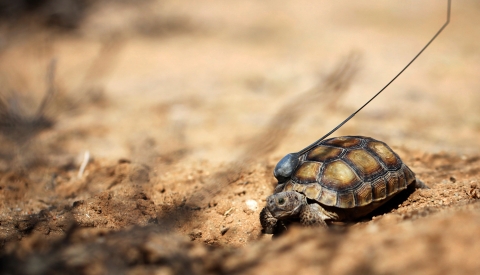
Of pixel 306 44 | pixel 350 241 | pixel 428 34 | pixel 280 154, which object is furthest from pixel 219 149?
pixel 428 34

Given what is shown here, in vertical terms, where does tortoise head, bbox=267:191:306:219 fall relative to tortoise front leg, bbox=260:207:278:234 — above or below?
above

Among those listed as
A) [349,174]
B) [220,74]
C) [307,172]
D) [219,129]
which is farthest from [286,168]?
[220,74]

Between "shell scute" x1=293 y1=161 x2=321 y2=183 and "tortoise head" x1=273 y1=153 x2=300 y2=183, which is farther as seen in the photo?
"tortoise head" x1=273 y1=153 x2=300 y2=183

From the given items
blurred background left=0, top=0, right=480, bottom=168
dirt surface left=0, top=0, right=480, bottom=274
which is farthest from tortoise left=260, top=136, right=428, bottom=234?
blurred background left=0, top=0, right=480, bottom=168

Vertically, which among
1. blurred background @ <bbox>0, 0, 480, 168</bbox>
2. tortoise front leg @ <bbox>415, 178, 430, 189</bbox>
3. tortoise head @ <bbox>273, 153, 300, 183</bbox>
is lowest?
blurred background @ <bbox>0, 0, 480, 168</bbox>

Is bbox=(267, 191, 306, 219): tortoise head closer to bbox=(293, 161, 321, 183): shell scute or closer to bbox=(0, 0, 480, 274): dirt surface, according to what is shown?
bbox=(293, 161, 321, 183): shell scute

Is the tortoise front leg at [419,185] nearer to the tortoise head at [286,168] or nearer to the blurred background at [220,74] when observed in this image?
the tortoise head at [286,168]

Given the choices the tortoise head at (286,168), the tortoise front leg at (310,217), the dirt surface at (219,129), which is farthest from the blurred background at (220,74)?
the tortoise front leg at (310,217)
